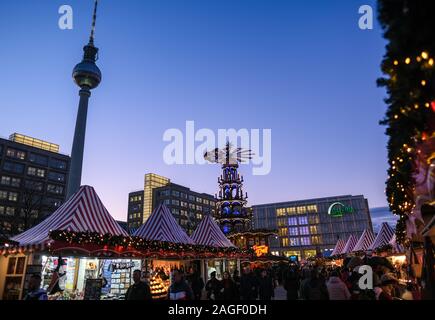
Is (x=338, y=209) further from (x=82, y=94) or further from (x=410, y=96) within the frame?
(x=410, y=96)

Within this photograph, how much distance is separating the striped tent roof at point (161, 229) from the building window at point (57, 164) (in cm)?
7287

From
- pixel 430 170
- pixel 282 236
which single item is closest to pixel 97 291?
pixel 430 170

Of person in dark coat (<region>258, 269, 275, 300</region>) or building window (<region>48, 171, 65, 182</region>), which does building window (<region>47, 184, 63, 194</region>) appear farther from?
person in dark coat (<region>258, 269, 275, 300</region>)

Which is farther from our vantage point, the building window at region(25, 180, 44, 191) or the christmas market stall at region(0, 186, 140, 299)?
the building window at region(25, 180, 44, 191)

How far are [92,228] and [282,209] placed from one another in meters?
88.1

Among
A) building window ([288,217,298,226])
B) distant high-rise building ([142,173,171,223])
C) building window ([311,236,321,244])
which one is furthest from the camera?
distant high-rise building ([142,173,171,223])

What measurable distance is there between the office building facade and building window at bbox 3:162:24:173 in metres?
67.9

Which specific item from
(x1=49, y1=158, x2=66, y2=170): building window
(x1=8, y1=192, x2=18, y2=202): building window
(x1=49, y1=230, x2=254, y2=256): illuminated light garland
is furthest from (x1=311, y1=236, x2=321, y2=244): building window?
(x1=49, y1=230, x2=254, y2=256): illuminated light garland

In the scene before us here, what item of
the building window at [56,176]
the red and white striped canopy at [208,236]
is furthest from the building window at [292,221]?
the red and white striped canopy at [208,236]

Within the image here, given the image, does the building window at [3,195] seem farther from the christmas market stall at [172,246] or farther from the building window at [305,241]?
the building window at [305,241]

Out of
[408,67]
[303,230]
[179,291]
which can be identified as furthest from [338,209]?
[408,67]

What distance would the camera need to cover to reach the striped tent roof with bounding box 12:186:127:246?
451 inches

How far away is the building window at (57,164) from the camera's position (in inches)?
3164
